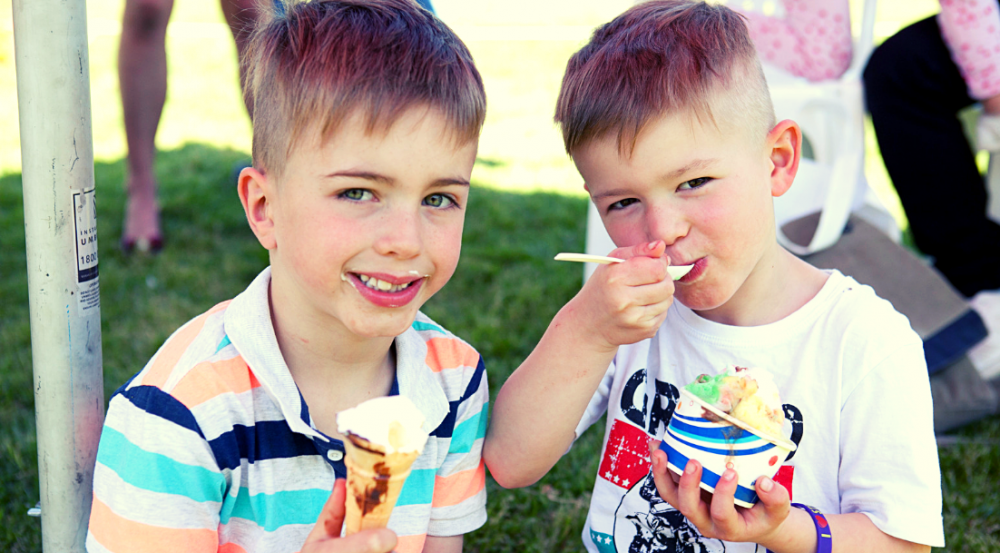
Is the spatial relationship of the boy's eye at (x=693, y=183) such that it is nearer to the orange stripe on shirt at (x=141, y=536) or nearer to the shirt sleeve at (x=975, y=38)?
the orange stripe on shirt at (x=141, y=536)

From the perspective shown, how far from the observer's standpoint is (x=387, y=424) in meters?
1.12

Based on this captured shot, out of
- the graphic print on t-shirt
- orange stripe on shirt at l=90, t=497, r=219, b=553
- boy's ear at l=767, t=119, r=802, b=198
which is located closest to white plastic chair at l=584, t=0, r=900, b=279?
boy's ear at l=767, t=119, r=802, b=198

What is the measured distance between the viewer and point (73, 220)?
1358mm

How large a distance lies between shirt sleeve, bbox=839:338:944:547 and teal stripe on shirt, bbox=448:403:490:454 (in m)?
0.64

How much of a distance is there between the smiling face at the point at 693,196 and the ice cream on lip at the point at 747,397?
242 millimetres

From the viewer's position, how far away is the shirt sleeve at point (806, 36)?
2750mm

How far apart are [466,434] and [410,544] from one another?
0.21 m

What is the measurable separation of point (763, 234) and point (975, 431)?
1.53 meters

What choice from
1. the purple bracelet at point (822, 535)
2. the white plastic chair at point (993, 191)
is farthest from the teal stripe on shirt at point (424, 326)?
the white plastic chair at point (993, 191)

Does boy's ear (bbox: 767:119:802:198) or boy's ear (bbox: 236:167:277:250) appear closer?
boy's ear (bbox: 236:167:277:250)

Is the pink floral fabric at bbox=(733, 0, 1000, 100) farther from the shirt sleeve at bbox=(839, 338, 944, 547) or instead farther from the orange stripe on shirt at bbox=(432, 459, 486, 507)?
the orange stripe on shirt at bbox=(432, 459, 486, 507)

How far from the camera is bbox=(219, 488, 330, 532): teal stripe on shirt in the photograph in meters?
1.35

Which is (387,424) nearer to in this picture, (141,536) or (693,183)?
(141,536)

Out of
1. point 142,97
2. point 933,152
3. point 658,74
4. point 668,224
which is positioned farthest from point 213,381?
point 142,97
